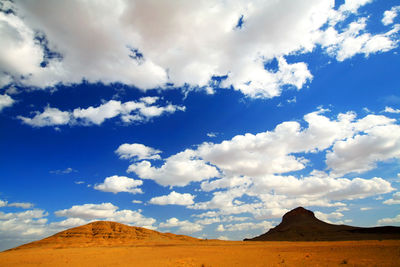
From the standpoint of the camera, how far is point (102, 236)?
364 feet

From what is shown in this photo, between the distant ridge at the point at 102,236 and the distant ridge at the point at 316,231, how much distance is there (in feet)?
151

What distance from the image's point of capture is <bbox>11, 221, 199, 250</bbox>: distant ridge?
101 metres

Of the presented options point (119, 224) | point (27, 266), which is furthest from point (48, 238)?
point (27, 266)

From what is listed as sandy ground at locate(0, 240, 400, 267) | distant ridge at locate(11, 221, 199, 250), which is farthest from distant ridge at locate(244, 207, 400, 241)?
sandy ground at locate(0, 240, 400, 267)

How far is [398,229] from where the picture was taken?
91062 millimetres

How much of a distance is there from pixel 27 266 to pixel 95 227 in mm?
99220

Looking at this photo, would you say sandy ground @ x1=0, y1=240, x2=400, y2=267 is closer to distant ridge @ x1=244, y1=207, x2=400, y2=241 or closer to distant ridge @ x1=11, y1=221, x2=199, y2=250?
distant ridge @ x1=244, y1=207, x2=400, y2=241

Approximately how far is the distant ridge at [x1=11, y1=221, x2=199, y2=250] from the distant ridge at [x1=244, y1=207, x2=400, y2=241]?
151 ft

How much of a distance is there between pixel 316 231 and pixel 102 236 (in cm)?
9794

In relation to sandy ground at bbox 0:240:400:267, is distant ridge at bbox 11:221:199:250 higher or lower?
higher

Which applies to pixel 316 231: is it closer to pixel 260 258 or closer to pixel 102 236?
pixel 102 236

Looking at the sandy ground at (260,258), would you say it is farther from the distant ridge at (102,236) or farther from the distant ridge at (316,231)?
the distant ridge at (102,236)

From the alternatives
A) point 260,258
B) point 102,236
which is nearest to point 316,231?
point 102,236

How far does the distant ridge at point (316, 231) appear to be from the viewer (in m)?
82.6
